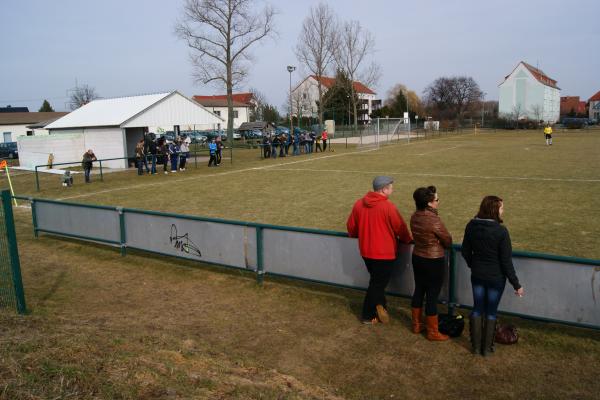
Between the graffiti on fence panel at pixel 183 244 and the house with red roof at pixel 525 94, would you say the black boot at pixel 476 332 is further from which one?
the house with red roof at pixel 525 94

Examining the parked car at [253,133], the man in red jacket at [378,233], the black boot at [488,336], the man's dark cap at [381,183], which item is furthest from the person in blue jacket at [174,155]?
the parked car at [253,133]

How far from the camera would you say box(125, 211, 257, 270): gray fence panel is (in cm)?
760

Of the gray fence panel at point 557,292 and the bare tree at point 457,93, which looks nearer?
the gray fence panel at point 557,292

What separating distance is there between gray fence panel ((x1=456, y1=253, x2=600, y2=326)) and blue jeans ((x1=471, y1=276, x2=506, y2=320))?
598 mm

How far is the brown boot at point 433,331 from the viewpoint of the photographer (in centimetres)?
554

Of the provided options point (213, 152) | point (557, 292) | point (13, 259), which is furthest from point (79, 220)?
point (213, 152)

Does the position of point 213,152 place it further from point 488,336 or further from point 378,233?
point 488,336

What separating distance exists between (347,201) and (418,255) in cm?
930

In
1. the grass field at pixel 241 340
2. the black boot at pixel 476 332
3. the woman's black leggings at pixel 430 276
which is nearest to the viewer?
the grass field at pixel 241 340

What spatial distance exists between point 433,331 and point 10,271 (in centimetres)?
536

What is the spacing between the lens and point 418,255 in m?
5.49

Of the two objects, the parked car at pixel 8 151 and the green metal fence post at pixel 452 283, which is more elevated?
the parked car at pixel 8 151

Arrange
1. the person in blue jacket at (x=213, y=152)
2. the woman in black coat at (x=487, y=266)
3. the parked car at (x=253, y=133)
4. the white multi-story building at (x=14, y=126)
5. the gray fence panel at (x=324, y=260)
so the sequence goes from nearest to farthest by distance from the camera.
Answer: the woman in black coat at (x=487, y=266)
the gray fence panel at (x=324, y=260)
the person in blue jacket at (x=213, y=152)
the parked car at (x=253, y=133)
the white multi-story building at (x=14, y=126)

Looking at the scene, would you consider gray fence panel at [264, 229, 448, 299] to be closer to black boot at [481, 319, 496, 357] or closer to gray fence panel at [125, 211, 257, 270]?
gray fence panel at [125, 211, 257, 270]
